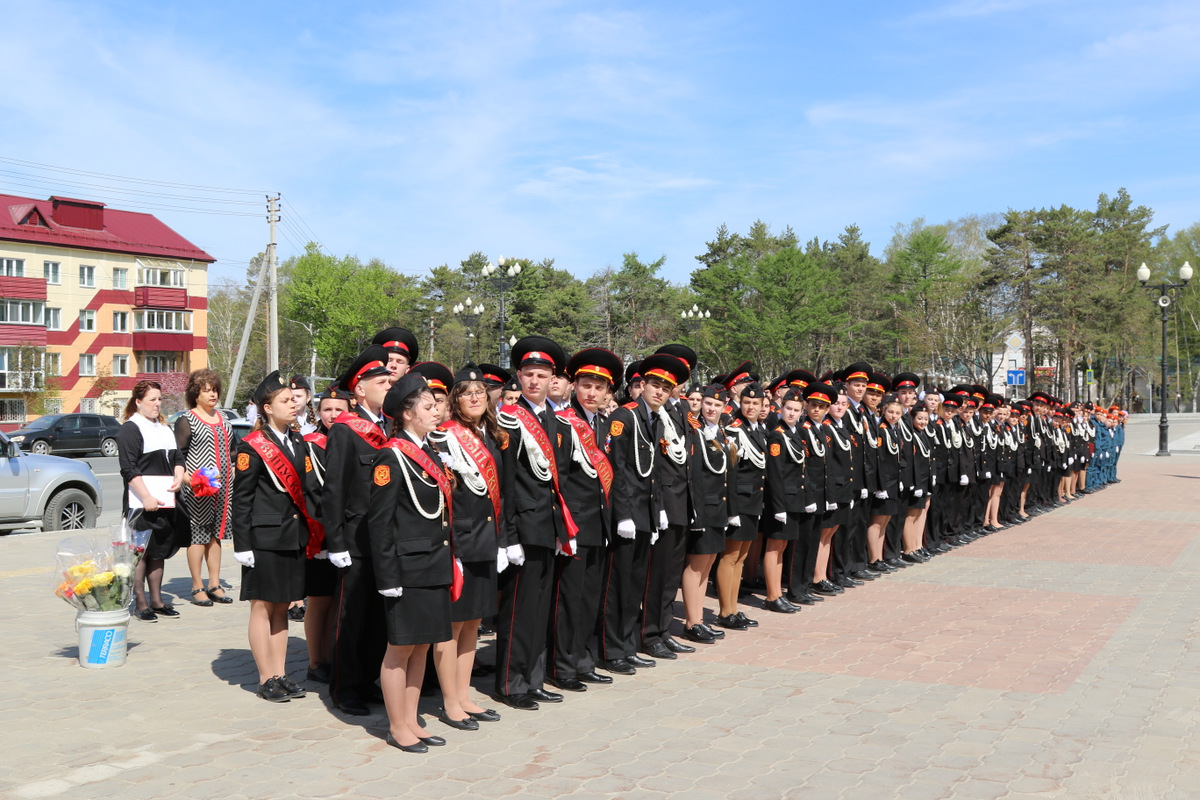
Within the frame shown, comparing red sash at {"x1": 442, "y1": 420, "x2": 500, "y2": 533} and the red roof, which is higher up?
the red roof

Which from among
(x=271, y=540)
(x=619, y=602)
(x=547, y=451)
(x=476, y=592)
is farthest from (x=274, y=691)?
(x=619, y=602)

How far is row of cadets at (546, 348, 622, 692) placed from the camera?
21.1 ft

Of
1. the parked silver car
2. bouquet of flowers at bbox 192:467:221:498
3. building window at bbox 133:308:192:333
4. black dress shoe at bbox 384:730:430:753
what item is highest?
building window at bbox 133:308:192:333

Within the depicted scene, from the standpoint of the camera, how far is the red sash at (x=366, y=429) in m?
5.71

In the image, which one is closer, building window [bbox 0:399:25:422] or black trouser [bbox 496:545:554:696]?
black trouser [bbox 496:545:554:696]

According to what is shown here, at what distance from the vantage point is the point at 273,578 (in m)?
6.02

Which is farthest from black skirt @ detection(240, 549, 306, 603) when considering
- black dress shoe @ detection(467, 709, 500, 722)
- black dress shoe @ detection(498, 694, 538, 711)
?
black dress shoe @ detection(498, 694, 538, 711)

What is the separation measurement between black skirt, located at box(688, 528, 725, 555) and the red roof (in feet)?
179

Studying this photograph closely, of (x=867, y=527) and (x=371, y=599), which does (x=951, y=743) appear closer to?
(x=371, y=599)

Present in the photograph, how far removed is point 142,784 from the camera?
4.65 meters

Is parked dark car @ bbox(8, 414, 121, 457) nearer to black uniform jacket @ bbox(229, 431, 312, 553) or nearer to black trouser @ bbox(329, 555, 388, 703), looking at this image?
black uniform jacket @ bbox(229, 431, 312, 553)

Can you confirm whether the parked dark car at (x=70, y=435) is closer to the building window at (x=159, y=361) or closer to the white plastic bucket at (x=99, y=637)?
the white plastic bucket at (x=99, y=637)

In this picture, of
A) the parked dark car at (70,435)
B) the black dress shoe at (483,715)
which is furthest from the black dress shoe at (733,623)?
the parked dark car at (70,435)

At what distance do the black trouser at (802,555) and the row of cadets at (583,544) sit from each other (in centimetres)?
311
